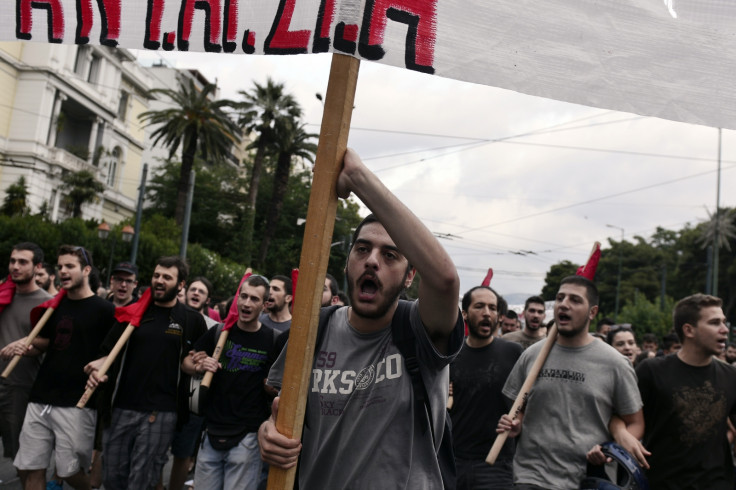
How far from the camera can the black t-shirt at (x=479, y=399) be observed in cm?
536

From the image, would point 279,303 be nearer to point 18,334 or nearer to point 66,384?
point 66,384

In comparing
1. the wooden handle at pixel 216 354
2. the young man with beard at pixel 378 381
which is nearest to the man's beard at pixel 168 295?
the wooden handle at pixel 216 354

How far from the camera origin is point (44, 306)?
6.06m

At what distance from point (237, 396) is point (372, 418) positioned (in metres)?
3.58

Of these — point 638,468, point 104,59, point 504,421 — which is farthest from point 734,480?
point 104,59

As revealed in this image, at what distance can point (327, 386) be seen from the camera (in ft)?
8.42

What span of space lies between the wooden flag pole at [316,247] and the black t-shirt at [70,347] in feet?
14.0

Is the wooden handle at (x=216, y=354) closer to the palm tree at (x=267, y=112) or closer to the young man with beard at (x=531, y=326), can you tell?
the young man with beard at (x=531, y=326)

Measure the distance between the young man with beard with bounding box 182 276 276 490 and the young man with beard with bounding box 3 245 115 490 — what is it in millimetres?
840

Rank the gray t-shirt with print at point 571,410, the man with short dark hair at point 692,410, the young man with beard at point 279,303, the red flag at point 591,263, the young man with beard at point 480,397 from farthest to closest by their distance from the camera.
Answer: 1. the young man with beard at point 279,303
2. the young man with beard at point 480,397
3. the red flag at point 591,263
4. the man with short dark hair at point 692,410
5. the gray t-shirt with print at point 571,410

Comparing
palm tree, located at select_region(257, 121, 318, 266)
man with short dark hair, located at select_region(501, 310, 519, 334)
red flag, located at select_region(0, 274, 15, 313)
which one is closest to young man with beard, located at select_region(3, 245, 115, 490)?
red flag, located at select_region(0, 274, 15, 313)

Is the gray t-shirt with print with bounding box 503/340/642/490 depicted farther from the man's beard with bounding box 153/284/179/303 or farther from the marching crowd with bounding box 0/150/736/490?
the man's beard with bounding box 153/284/179/303

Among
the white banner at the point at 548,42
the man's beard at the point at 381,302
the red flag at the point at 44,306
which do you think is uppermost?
the white banner at the point at 548,42

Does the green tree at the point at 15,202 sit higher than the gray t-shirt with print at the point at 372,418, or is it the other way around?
the green tree at the point at 15,202
